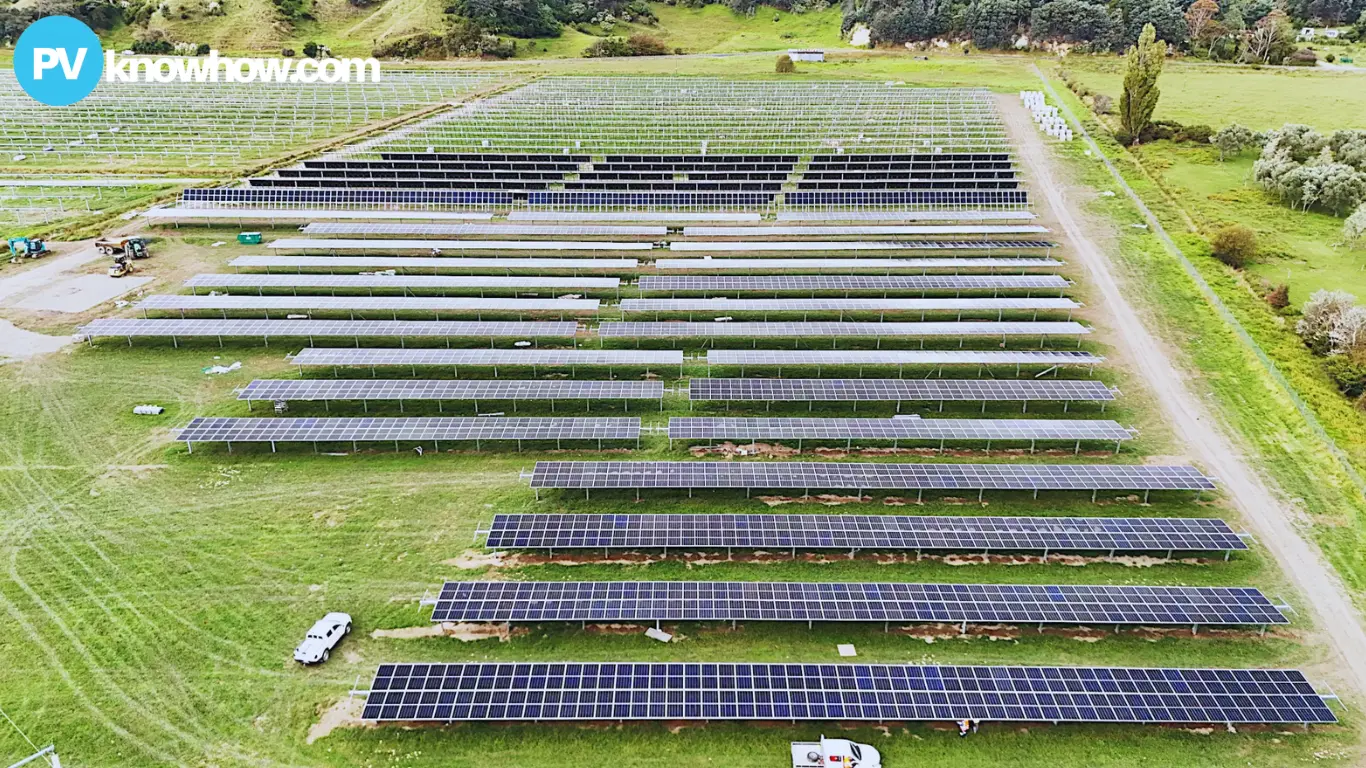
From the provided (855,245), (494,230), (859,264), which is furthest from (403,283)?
(855,245)

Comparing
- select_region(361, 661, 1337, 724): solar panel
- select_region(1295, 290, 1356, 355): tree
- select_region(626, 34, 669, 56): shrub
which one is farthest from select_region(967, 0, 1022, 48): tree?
select_region(361, 661, 1337, 724): solar panel

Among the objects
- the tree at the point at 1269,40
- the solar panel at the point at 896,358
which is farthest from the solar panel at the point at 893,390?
the tree at the point at 1269,40

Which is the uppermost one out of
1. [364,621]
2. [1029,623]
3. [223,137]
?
[223,137]

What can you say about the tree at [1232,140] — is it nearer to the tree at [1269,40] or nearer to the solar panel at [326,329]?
the tree at [1269,40]

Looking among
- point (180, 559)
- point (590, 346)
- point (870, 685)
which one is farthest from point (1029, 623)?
point (180, 559)

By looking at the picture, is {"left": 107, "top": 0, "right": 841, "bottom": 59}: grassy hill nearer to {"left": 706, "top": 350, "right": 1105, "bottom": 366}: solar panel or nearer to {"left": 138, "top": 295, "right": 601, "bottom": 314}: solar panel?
{"left": 138, "top": 295, "right": 601, "bottom": 314}: solar panel

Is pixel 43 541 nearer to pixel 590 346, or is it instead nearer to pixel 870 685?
pixel 590 346

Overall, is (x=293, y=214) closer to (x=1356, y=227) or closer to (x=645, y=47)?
(x=1356, y=227)
